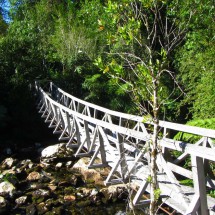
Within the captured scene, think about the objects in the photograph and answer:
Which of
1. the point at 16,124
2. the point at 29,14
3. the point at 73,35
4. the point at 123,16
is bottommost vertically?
the point at 16,124

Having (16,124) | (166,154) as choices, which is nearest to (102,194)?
(166,154)

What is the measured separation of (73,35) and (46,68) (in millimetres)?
2032

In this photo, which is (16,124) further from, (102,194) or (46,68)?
(102,194)

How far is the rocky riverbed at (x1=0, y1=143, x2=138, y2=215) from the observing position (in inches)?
270

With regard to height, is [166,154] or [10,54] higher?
[10,54]

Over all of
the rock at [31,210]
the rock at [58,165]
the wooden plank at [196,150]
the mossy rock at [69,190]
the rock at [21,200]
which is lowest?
the rock at [31,210]

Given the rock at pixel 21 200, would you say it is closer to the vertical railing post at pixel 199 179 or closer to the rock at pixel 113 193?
the rock at pixel 113 193

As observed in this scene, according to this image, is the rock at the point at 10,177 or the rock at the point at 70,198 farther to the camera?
the rock at the point at 10,177

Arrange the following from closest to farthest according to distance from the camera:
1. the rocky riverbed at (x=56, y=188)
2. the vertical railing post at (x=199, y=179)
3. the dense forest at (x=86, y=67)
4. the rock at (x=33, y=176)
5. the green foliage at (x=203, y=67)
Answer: the vertical railing post at (x=199, y=179), the rocky riverbed at (x=56, y=188), the rock at (x=33, y=176), the green foliage at (x=203, y=67), the dense forest at (x=86, y=67)

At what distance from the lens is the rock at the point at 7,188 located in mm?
7668

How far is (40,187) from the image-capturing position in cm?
797

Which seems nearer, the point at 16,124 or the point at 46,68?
the point at 16,124

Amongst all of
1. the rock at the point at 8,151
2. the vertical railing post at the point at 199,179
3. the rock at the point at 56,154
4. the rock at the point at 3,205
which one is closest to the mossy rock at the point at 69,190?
the rock at the point at 3,205

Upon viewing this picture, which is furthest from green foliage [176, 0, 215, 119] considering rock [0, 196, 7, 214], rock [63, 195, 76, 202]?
rock [0, 196, 7, 214]
